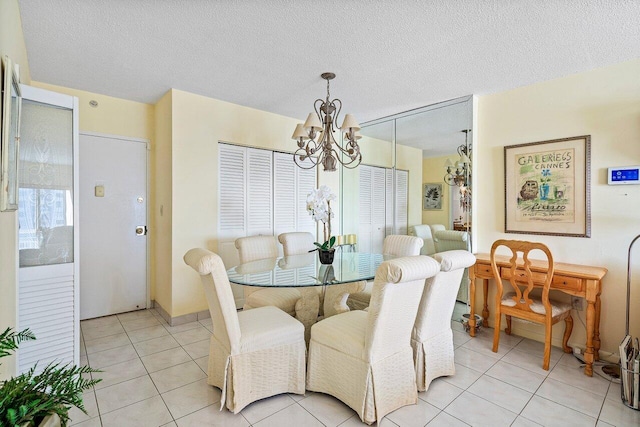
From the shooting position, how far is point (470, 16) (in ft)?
6.61

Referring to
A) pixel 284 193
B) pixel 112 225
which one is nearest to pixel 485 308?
pixel 284 193

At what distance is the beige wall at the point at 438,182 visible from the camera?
12.0 feet

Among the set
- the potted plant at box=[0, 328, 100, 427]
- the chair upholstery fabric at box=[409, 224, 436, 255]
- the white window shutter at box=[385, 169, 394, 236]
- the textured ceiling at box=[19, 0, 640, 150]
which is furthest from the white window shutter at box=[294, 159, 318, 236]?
the potted plant at box=[0, 328, 100, 427]

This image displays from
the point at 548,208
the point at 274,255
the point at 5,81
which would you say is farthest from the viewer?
the point at 274,255

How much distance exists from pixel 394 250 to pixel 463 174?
1135 mm

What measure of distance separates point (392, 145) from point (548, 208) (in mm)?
1909

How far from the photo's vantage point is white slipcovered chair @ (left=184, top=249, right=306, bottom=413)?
1.89 meters

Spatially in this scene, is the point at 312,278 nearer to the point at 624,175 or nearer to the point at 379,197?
the point at 379,197

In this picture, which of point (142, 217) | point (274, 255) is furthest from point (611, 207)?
point (142, 217)

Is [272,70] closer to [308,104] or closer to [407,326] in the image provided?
[308,104]

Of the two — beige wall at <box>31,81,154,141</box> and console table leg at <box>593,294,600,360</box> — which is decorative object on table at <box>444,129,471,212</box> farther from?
beige wall at <box>31,81,154,141</box>

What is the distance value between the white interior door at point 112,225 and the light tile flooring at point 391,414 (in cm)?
81

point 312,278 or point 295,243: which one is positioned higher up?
point 295,243

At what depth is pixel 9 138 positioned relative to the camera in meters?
1.35
